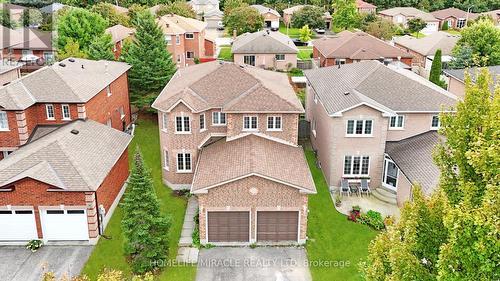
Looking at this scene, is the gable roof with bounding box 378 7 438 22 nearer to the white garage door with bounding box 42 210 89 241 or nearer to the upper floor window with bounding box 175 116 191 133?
the upper floor window with bounding box 175 116 191 133

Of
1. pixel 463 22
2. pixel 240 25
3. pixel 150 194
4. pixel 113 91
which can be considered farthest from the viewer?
pixel 463 22

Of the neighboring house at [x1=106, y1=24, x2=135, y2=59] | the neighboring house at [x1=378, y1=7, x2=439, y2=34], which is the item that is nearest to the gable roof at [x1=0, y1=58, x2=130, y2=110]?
the neighboring house at [x1=106, y1=24, x2=135, y2=59]

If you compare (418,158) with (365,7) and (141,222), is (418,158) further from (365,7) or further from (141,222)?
(365,7)

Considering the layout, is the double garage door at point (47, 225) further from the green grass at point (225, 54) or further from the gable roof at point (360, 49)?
the green grass at point (225, 54)

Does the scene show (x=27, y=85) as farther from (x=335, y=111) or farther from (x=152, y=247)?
(x=335, y=111)

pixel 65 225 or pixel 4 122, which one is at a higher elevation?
pixel 4 122

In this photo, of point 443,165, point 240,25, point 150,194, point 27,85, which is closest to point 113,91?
point 27,85

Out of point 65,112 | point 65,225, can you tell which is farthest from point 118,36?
point 65,225
